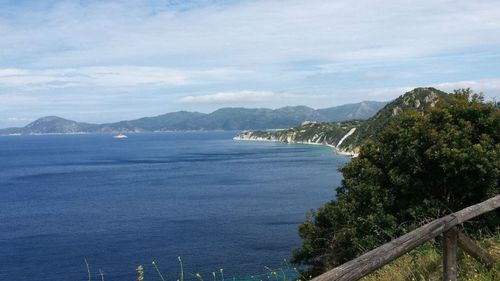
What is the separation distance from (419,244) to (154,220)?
2848 inches

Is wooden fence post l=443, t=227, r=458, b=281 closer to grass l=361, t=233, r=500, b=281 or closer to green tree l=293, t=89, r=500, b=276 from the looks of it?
grass l=361, t=233, r=500, b=281

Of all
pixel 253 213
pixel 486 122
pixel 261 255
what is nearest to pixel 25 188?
pixel 253 213

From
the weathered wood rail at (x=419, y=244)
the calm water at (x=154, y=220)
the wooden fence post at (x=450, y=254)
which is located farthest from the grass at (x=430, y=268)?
the calm water at (x=154, y=220)

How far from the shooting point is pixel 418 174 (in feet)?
76.2

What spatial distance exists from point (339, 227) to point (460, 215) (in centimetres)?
2099

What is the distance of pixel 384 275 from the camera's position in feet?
27.8

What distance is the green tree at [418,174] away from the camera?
21344 mm

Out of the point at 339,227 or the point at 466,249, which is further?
the point at 339,227

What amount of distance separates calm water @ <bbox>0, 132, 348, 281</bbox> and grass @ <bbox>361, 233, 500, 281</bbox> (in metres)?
39.8

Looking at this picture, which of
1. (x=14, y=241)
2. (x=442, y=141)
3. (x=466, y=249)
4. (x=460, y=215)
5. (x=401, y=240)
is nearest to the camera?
(x=401, y=240)

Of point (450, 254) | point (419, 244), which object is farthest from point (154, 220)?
point (419, 244)

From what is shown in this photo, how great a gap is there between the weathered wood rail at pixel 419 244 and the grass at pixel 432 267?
23 cm

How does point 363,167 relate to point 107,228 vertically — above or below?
above

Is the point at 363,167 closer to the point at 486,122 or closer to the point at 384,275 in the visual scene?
the point at 486,122
